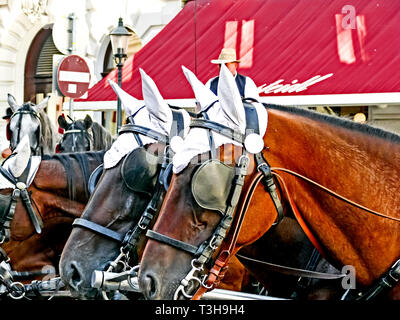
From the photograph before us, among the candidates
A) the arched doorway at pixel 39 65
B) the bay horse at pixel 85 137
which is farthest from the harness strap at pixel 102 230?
the arched doorway at pixel 39 65

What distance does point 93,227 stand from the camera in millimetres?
4992

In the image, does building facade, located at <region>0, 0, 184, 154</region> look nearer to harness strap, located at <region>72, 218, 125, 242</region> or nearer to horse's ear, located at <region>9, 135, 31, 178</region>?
horse's ear, located at <region>9, 135, 31, 178</region>

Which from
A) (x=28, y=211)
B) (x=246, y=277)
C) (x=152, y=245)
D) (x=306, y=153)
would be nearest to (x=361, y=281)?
(x=306, y=153)

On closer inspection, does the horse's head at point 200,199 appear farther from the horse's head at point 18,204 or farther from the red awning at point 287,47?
the red awning at point 287,47

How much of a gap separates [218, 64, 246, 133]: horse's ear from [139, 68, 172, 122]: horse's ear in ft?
2.60

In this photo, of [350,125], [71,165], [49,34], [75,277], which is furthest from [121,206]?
[49,34]

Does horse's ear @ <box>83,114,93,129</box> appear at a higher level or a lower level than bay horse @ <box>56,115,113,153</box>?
higher

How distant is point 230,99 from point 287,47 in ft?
24.1

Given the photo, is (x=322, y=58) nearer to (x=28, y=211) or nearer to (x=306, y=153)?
(x=28, y=211)

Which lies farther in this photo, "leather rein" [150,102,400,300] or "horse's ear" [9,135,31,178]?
"horse's ear" [9,135,31,178]

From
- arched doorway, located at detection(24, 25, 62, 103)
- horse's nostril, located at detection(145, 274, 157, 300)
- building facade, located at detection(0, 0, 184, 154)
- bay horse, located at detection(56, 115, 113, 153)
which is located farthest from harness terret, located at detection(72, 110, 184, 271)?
arched doorway, located at detection(24, 25, 62, 103)

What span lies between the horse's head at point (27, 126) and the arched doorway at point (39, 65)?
36.8 feet

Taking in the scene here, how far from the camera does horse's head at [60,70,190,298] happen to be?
16.3ft
